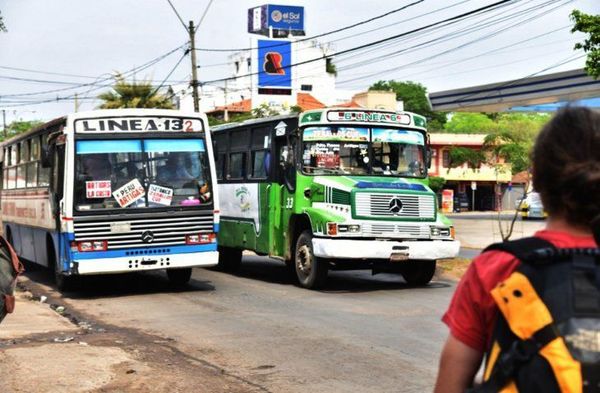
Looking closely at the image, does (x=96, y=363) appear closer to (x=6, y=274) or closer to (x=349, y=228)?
(x=6, y=274)

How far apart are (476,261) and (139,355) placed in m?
6.93

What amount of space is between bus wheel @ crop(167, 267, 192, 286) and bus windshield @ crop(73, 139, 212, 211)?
1.59 m

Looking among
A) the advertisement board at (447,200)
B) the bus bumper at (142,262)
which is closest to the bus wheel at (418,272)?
the bus bumper at (142,262)

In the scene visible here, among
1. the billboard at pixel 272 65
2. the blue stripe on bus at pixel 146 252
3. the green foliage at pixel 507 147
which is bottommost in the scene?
the blue stripe on bus at pixel 146 252

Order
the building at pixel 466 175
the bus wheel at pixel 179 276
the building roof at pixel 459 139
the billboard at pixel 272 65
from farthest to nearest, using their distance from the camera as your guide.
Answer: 1. the billboard at pixel 272 65
2. the building roof at pixel 459 139
3. the building at pixel 466 175
4. the bus wheel at pixel 179 276

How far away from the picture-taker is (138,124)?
14.1 m

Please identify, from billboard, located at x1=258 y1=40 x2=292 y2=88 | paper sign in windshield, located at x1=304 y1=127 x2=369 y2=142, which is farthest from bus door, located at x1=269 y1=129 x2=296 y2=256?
billboard, located at x1=258 y1=40 x2=292 y2=88

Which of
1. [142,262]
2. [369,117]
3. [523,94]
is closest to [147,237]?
[142,262]

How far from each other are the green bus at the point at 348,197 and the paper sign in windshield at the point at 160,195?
2140 mm

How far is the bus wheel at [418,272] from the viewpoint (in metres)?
15.3

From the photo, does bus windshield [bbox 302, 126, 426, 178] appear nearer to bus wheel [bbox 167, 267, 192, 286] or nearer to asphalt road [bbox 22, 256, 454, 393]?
asphalt road [bbox 22, 256, 454, 393]

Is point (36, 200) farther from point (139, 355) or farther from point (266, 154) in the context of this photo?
point (139, 355)

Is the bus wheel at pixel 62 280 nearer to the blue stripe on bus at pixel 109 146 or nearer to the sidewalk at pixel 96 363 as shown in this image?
the blue stripe on bus at pixel 109 146

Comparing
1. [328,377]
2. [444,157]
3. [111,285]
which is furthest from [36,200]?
[444,157]
